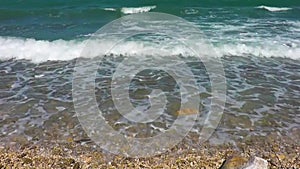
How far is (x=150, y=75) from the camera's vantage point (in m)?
10.5

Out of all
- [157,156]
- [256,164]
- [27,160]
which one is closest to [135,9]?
[157,156]

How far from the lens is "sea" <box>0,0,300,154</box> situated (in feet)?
24.0

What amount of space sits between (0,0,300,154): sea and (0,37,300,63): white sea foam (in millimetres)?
34

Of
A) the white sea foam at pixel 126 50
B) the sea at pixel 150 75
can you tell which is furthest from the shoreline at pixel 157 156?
the white sea foam at pixel 126 50

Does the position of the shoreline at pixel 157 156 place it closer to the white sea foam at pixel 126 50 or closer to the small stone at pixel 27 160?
the small stone at pixel 27 160

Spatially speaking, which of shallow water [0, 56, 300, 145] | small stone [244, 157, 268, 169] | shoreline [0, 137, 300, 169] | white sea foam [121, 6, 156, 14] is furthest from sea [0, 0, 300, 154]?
white sea foam [121, 6, 156, 14]

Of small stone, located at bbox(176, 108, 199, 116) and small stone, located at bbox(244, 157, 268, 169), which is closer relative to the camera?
small stone, located at bbox(244, 157, 268, 169)

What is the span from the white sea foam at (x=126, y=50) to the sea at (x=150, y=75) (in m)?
0.03

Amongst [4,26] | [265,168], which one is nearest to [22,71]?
[265,168]

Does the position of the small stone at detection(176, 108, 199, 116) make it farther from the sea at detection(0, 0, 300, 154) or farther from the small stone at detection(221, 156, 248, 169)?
the small stone at detection(221, 156, 248, 169)

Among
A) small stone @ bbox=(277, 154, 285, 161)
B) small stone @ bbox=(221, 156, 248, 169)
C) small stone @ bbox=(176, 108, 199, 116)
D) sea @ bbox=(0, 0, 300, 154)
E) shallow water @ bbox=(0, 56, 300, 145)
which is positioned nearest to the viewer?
small stone @ bbox=(221, 156, 248, 169)

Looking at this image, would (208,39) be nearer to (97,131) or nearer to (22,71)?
(22,71)

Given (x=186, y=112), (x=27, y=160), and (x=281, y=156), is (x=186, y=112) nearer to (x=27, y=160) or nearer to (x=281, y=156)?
(x=281, y=156)

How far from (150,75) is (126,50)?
3.12m
